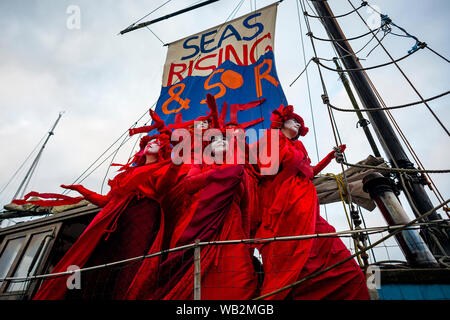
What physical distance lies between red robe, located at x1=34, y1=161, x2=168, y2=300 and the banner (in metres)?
1.80

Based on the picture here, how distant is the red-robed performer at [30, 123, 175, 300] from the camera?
7.66ft

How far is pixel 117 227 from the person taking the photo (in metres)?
2.64

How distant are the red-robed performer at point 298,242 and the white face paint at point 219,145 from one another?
0.61m

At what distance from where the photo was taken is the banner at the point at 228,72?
14.2 ft

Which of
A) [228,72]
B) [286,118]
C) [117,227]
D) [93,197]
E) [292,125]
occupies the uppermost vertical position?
[228,72]

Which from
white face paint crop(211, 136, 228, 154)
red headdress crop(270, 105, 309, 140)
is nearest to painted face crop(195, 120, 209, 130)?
white face paint crop(211, 136, 228, 154)

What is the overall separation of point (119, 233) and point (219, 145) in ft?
4.79

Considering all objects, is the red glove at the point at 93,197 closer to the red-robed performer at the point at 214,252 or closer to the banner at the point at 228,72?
the red-robed performer at the point at 214,252

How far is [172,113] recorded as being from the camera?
4930mm

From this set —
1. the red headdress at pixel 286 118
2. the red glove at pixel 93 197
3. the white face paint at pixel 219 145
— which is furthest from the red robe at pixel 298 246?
the red glove at pixel 93 197

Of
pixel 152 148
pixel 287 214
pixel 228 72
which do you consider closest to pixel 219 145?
pixel 152 148

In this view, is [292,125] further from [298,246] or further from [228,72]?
[228,72]
